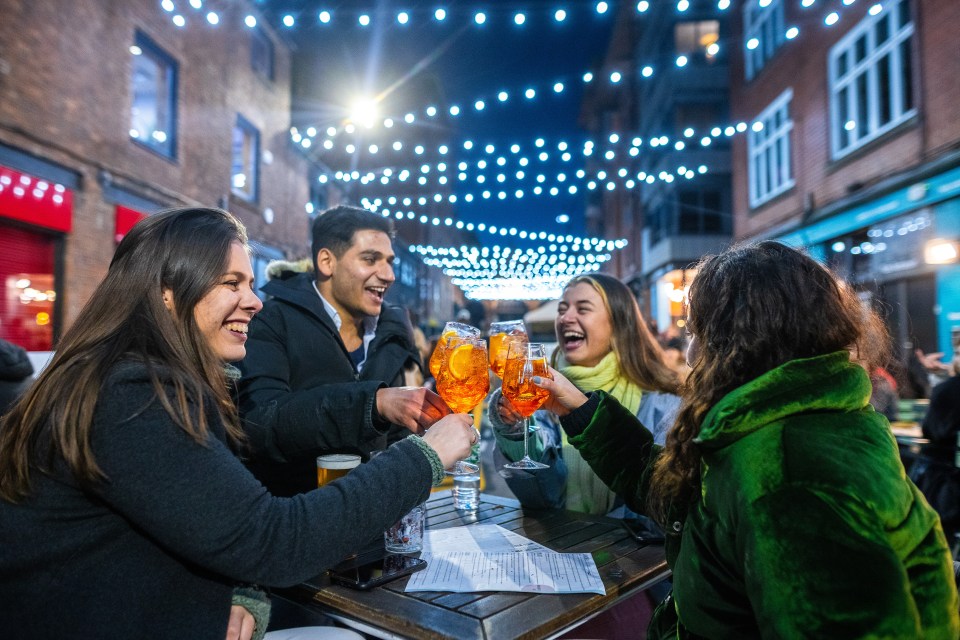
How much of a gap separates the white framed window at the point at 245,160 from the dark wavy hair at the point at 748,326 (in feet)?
38.0

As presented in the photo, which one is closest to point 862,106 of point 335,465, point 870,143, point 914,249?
point 870,143

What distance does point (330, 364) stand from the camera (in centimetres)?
267

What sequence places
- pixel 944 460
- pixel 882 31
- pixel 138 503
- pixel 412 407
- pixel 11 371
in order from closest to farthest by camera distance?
pixel 138 503
pixel 412 407
pixel 11 371
pixel 944 460
pixel 882 31

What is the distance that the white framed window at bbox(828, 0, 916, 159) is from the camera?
27.9 feet

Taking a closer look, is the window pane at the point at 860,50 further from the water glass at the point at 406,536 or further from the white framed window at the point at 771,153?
the water glass at the point at 406,536

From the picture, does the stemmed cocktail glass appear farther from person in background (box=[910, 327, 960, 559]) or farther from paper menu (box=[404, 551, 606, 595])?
person in background (box=[910, 327, 960, 559])

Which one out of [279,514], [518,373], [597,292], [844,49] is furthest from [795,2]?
[279,514]

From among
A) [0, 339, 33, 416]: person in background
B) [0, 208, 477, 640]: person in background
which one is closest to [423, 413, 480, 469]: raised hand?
[0, 208, 477, 640]: person in background

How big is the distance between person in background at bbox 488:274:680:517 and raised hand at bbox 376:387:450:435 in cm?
64

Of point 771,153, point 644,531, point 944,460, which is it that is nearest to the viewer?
point 644,531

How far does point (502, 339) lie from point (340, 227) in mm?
1377

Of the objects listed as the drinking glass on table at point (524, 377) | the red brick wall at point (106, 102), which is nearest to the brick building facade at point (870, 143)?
the drinking glass on table at point (524, 377)

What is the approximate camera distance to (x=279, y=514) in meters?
1.28

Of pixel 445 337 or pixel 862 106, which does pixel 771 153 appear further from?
pixel 445 337
